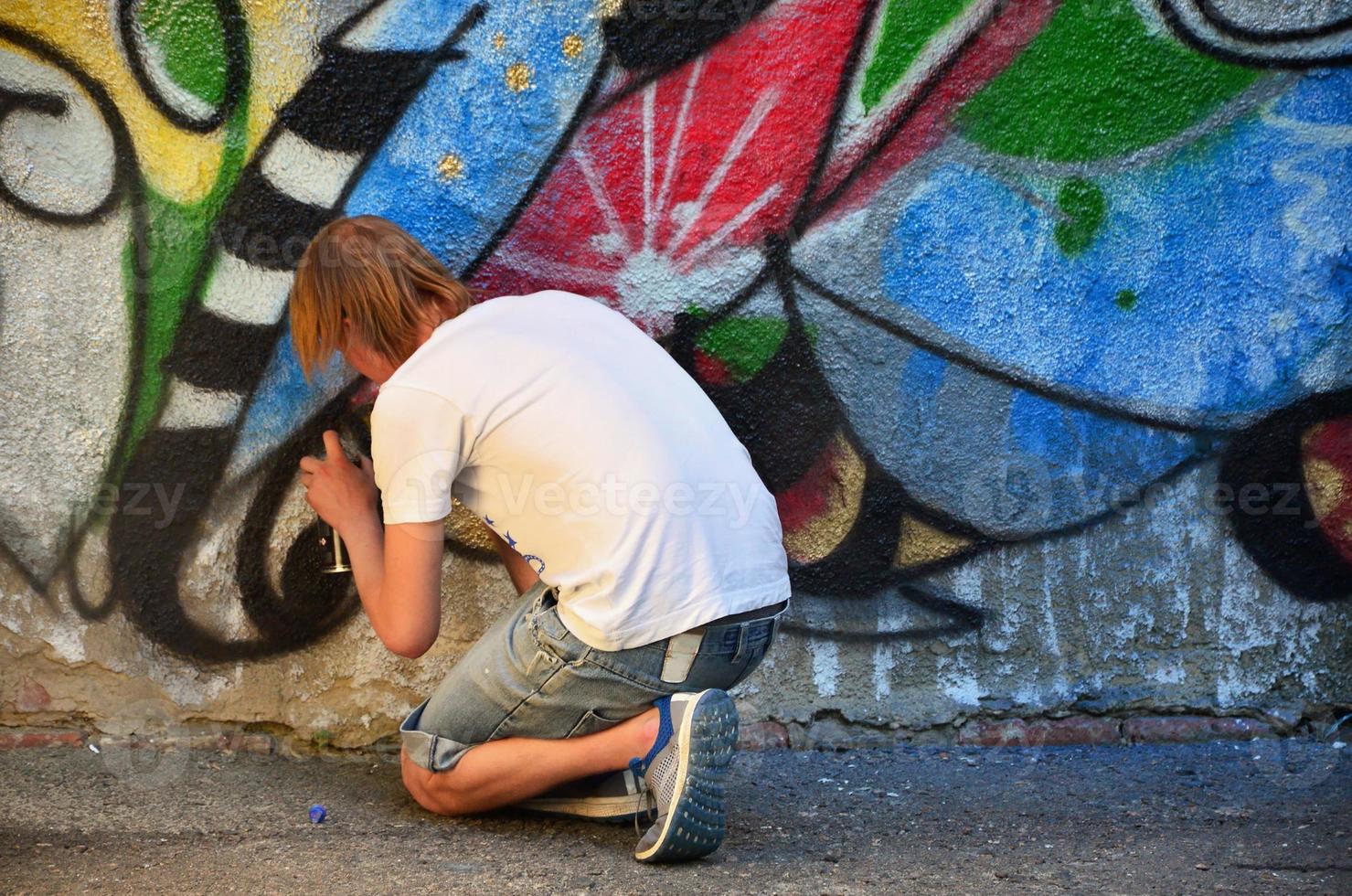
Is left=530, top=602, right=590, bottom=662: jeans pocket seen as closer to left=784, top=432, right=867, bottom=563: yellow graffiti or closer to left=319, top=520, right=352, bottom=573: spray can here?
left=319, top=520, right=352, bottom=573: spray can

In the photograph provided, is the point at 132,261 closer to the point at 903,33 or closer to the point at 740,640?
the point at 740,640

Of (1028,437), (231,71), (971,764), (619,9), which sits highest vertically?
(619,9)

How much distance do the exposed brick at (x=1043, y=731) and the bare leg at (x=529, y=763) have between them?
3.06 feet

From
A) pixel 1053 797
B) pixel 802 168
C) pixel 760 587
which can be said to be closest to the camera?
pixel 760 587

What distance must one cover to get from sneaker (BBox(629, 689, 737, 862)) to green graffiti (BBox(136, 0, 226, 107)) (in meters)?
1.56

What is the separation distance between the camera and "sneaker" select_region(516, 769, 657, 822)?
2.18 metres

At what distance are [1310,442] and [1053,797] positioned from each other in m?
0.97

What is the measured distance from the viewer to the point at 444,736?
87.3 inches

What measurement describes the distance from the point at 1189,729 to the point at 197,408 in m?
2.24

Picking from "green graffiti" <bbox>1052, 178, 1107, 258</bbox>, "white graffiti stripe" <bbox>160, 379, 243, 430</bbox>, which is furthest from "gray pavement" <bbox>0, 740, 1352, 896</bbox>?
"green graffiti" <bbox>1052, 178, 1107, 258</bbox>

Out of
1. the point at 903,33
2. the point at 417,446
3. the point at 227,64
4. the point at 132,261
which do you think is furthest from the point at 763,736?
the point at 227,64

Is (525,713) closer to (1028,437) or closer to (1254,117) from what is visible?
(1028,437)

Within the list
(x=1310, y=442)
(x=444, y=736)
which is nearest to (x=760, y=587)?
(x=444, y=736)

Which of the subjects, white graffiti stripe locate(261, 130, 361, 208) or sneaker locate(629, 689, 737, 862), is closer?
sneaker locate(629, 689, 737, 862)
